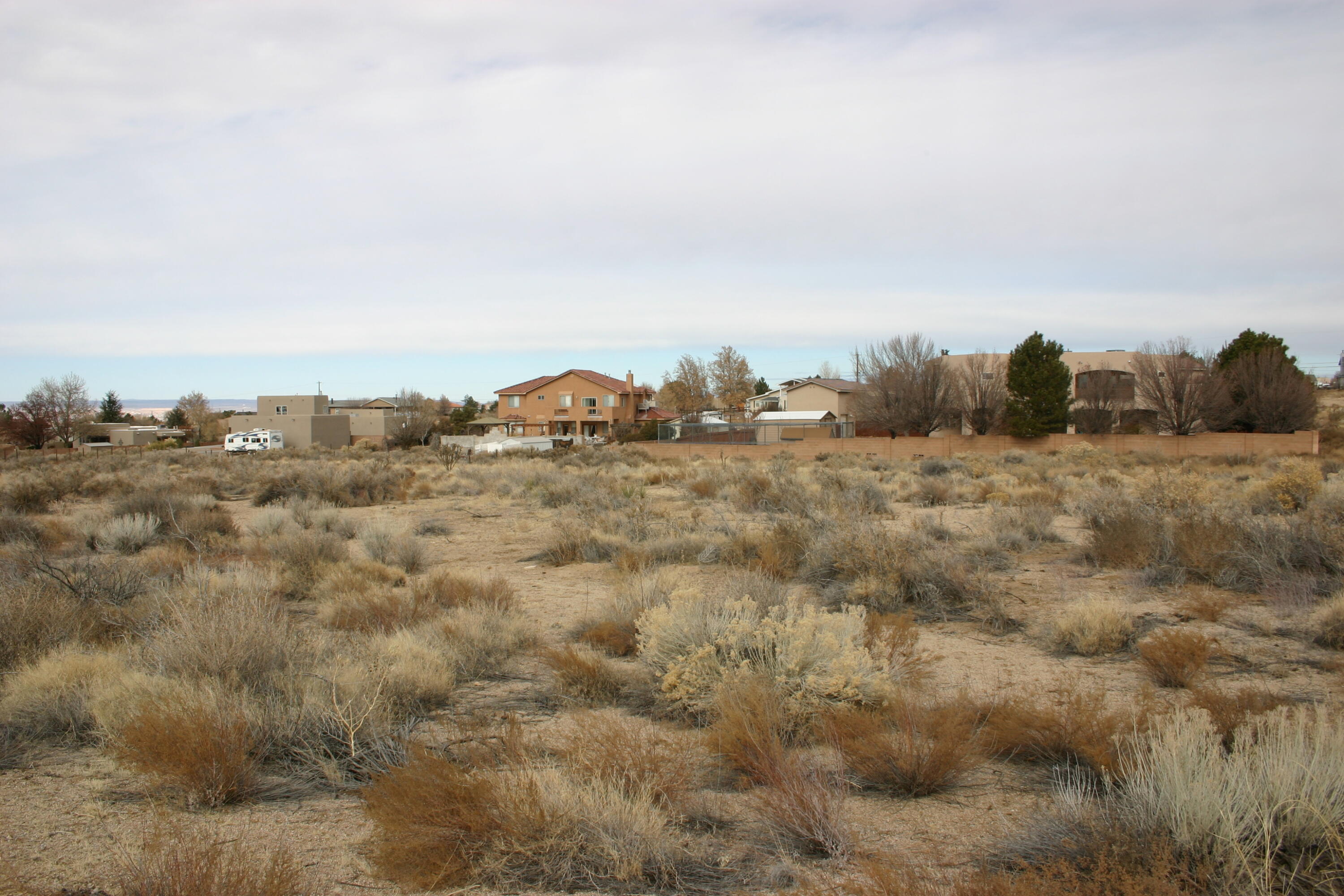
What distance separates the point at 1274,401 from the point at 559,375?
188 ft

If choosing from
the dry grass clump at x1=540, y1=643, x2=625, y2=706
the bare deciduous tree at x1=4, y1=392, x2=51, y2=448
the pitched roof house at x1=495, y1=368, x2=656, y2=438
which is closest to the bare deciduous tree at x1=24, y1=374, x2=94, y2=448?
the bare deciduous tree at x1=4, y1=392, x2=51, y2=448

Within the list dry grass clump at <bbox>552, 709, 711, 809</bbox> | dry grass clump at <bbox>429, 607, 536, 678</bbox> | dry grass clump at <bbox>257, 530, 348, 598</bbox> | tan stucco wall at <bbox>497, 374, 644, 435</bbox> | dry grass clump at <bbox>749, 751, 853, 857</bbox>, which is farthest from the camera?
tan stucco wall at <bbox>497, 374, 644, 435</bbox>

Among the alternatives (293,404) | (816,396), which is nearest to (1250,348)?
(816,396)

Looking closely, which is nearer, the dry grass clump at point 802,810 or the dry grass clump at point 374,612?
the dry grass clump at point 802,810

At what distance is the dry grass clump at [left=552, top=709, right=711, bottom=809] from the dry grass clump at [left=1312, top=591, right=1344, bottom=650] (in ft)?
18.7

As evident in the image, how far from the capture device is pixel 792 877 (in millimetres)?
3432

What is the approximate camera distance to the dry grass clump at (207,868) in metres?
2.95

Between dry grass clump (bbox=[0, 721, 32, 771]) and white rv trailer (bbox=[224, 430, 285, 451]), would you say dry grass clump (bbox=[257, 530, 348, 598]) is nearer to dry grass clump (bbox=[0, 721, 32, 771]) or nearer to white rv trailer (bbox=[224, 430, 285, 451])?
dry grass clump (bbox=[0, 721, 32, 771])

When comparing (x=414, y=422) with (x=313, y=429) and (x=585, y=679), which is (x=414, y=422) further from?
(x=585, y=679)

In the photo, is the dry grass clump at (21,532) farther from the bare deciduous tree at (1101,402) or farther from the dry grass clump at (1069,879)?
the bare deciduous tree at (1101,402)

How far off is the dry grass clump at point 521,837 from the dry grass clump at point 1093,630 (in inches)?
189

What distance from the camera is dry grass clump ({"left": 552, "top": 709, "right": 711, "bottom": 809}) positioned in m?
4.02

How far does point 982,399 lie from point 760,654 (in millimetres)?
45862

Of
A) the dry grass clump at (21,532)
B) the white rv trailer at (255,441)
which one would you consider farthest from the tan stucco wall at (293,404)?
the dry grass clump at (21,532)
